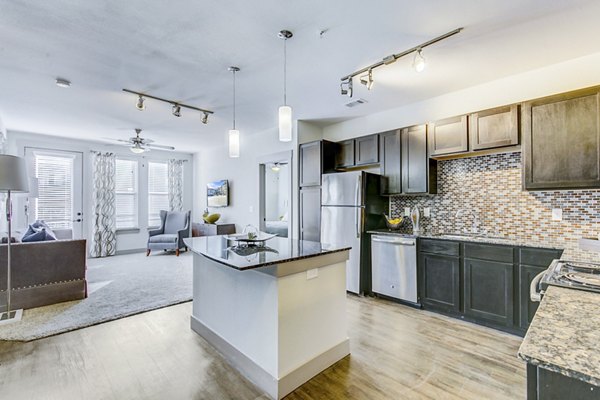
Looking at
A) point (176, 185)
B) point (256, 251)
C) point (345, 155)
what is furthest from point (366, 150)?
point (176, 185)

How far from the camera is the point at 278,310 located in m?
1.96

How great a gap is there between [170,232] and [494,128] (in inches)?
260

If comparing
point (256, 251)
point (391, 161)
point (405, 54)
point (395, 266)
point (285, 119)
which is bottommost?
point (395, 266)

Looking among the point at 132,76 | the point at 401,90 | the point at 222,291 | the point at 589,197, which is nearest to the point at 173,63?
the point at 132,76

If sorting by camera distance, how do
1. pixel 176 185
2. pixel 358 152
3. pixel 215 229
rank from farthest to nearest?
pixel 176 185, pixel 215 229, pixel 358 152

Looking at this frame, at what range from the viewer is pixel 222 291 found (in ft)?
8.24

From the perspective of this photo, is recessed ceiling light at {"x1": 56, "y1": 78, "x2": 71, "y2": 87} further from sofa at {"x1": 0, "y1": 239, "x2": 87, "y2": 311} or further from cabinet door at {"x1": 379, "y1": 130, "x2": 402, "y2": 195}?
cabinet door at {"x1": 379, "y1": 130, "x2": 402, "y2": 195}

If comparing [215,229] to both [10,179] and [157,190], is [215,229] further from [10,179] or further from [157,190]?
[10,179]

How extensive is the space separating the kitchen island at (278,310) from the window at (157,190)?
5485mm

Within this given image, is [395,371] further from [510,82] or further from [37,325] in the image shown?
[37,325]

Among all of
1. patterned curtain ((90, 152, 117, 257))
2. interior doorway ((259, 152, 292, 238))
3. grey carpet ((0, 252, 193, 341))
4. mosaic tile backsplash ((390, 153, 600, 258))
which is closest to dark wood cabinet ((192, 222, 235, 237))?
grey carpet ((0, 252, 193, 341))

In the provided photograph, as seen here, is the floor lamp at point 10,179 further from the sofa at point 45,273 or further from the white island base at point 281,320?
the white island base at point 281,320

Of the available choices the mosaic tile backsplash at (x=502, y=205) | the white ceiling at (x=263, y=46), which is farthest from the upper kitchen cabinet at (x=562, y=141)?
the white ceiling at (x=263, y=46)

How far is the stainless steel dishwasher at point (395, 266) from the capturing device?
137 inches
